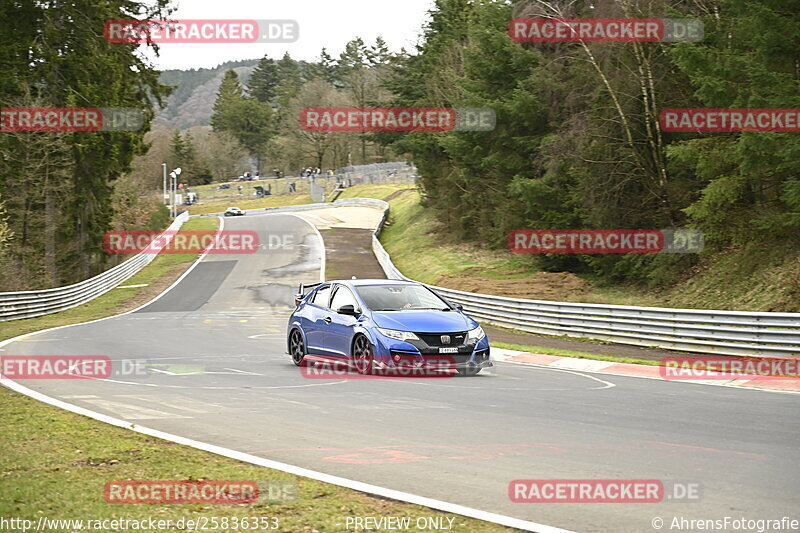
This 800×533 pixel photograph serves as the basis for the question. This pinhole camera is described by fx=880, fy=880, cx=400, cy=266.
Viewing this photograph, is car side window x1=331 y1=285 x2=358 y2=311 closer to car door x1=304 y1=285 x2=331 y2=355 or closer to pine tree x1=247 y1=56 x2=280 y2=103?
car door x1=304 y1=285 x2=331 y2=355

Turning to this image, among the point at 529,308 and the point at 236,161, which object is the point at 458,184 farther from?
the point at 236,161

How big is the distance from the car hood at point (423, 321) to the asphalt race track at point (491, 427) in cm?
80

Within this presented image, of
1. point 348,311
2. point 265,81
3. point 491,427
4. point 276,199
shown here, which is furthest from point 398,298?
point 265,81

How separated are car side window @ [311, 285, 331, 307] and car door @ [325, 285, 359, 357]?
0.24 metres

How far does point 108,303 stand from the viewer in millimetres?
41375

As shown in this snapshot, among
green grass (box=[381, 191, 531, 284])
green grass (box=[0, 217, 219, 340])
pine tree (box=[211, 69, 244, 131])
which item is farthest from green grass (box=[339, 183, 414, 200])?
pine tree (box=[211, 69, 244, 131])

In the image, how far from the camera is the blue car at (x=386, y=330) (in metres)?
13.5

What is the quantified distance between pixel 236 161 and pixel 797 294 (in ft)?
501

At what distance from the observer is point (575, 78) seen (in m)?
37.1

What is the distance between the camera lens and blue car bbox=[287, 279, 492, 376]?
44.4ft

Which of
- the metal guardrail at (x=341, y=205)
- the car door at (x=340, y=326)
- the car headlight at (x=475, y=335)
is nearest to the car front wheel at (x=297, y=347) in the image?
the car door at (x=340, y=326)

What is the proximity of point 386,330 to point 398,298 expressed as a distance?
1.41 m

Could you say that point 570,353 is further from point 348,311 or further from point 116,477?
point 116,477

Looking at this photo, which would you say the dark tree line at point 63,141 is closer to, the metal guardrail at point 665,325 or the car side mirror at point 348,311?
the metal guardrail at point 665,325
